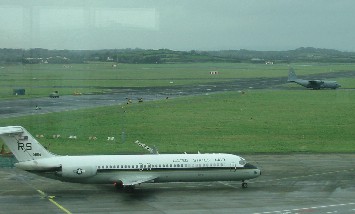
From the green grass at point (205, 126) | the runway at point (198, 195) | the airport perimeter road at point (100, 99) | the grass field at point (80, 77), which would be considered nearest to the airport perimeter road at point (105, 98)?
the airport perimeter road at point (100, 99)

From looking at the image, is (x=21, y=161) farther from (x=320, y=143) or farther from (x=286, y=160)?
(x=320, y=143)

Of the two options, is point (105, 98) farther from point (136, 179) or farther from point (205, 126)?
point (136, 179)

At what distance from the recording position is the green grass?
63.8 metres

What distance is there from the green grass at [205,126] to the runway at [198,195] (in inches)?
458

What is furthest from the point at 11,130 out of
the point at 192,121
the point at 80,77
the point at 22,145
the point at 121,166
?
the point at 80,77

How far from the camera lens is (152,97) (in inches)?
4252

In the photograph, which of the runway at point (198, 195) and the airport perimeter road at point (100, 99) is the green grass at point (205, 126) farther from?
the runway at point (198, 195)

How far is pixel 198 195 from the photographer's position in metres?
42.5

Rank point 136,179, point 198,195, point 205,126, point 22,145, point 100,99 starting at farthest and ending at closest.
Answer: point 100,99
point 205,126
point 136,179
point 198,195
point 22,145

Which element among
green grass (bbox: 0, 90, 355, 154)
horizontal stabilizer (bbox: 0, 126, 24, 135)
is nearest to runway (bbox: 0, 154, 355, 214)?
horizontal stabilizer (bbox: 0, 126, 24, 135)

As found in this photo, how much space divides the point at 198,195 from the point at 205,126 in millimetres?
35121

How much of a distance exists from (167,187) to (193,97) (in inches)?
2576

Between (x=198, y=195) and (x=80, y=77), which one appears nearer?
(x=198, y=195)

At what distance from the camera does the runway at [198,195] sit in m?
37.8
